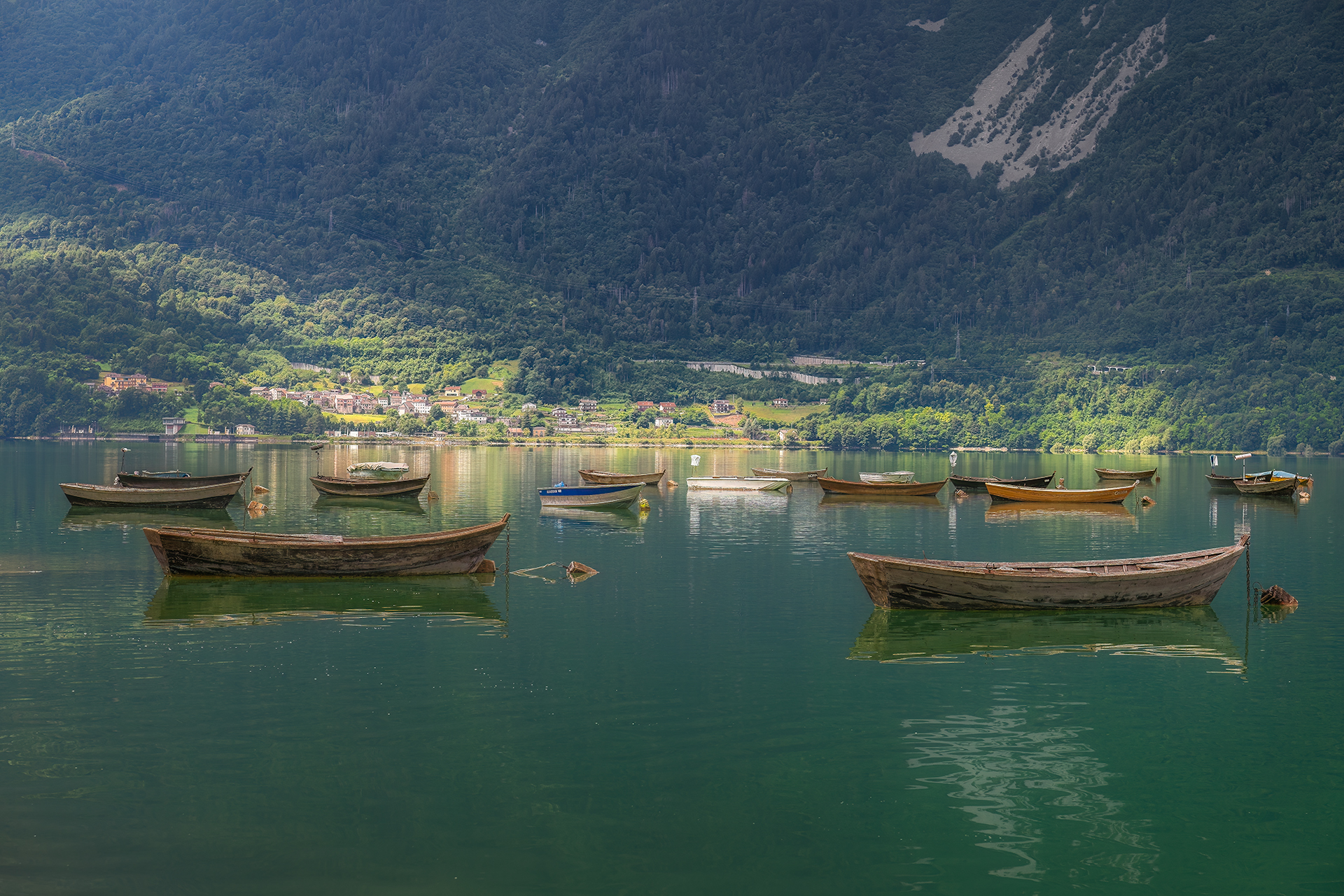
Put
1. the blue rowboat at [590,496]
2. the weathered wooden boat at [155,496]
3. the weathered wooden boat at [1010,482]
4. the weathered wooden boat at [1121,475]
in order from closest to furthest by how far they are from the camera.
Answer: the weathered wooden boat at [155,496] < the blue rowboat at [590,496] < the weathered wooden boat at [1010,482] < the weathered wooden boat at [1121,475]

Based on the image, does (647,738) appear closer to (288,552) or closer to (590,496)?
(288,552)

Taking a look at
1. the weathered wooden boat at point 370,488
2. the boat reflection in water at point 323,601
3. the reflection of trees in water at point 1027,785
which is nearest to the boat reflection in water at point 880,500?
the weathered wooden boat at point 370,488

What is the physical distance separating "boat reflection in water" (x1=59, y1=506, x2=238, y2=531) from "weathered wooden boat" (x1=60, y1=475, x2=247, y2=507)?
307mm

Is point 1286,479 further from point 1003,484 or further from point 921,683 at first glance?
point 921,683

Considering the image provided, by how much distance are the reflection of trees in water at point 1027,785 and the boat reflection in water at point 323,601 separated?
41.3 ft

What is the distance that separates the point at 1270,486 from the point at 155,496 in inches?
2962

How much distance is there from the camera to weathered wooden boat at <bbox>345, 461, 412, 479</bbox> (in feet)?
285

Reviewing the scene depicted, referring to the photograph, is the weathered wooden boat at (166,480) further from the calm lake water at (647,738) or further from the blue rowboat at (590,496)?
the calm lake water at (647,738)

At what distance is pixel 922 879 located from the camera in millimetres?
14250

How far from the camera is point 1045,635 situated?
2967cm

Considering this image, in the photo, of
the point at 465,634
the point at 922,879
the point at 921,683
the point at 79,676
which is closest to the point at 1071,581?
the point at 921,683

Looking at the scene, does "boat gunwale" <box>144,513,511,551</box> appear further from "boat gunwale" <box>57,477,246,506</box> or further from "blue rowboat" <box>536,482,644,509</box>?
"blue rowboat" <box>536,482,644,509</box>

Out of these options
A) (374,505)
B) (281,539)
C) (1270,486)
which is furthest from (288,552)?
(1270,486)

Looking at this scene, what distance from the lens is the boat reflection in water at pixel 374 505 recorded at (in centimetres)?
6581
